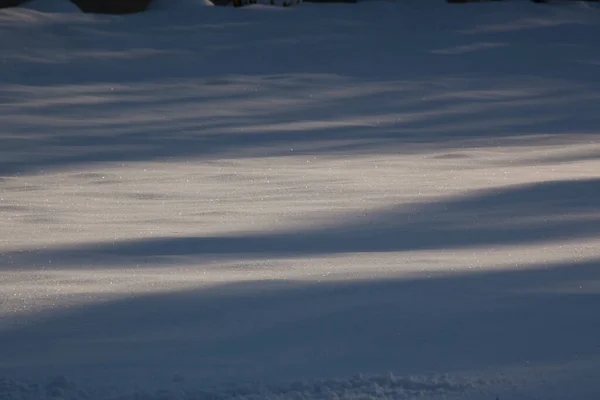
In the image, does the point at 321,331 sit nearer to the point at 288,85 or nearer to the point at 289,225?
the point at 289,225

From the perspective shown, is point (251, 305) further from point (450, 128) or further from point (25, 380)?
point (450, 128)

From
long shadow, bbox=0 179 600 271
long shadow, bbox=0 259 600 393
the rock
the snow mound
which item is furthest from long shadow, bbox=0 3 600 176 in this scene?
the snow mound

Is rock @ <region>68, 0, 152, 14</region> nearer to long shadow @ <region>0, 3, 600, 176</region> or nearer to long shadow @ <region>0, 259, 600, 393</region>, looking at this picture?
long shadow @ <region>0, 3, 600, 176</region>

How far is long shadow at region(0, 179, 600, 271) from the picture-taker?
9.03 ft

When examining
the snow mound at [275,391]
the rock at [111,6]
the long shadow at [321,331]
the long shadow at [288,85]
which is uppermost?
the snow mound at [275,391]

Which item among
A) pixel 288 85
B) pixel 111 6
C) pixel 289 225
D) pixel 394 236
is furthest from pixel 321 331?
pixel 111 6

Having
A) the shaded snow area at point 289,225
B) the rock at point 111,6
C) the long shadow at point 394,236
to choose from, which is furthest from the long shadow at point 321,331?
the rock at point 111,6

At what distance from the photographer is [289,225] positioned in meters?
3.18

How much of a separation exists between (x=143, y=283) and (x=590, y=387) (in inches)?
46.9

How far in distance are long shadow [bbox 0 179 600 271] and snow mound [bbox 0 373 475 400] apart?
0.89m

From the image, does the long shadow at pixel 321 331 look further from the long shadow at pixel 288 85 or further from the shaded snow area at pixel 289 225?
the long shadow at pixel 288 85

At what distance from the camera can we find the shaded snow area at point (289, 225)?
1.86 metres

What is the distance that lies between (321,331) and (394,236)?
3.38 ft

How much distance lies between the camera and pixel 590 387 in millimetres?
1718
